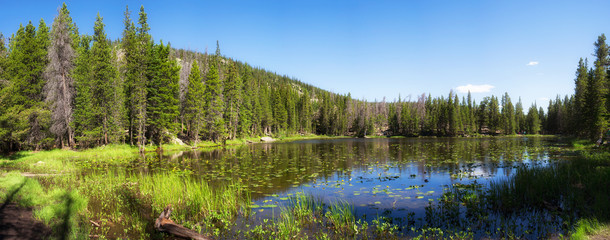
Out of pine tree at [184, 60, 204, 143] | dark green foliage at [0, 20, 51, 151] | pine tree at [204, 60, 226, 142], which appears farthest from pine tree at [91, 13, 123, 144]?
pine tree at [204, 60, 226, 142]

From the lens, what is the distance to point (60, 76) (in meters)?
29.7

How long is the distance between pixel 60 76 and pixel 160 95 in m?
10.6

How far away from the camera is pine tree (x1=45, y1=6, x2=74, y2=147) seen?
28969 millimetres

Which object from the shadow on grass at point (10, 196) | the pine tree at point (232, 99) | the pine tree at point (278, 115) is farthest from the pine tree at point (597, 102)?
the pine tree at point (278, 115)

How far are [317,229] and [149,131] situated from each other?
41088 millimetres

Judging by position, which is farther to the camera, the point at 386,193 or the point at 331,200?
the point at 386,193

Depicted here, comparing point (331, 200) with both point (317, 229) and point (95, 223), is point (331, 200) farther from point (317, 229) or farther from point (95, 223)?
point (95, 223)

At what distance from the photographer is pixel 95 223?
7988 millimetres

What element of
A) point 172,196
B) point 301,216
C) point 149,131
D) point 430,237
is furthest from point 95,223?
point 149,131

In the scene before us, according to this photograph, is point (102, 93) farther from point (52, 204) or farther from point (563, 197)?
point (563, 197)

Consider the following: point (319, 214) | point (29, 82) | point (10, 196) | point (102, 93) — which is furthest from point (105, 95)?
point (319, 214)

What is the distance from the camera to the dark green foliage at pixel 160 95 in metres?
37.3

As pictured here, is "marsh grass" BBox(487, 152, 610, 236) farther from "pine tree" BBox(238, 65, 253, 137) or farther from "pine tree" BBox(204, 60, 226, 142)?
"pine tree" BBox(238, 65, 253, 137)

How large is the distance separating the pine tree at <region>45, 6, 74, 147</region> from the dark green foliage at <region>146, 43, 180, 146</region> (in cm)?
820
